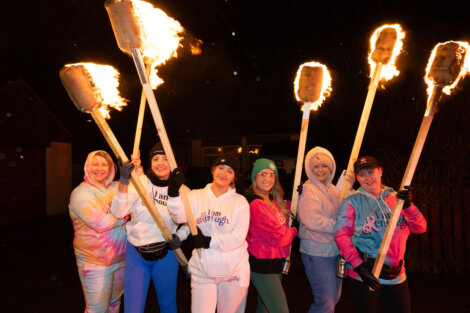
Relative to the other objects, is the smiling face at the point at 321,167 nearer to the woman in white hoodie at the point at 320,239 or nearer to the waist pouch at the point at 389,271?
the woman in white hoodie at the point at 320,239

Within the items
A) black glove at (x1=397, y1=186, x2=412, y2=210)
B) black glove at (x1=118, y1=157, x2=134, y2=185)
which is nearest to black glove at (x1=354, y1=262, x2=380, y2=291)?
black glove at (x1=397, y1=186, x2=412, y2=210)

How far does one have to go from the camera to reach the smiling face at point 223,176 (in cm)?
319

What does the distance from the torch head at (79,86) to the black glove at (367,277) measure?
111 inches

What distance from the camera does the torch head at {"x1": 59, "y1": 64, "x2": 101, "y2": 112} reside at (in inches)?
112

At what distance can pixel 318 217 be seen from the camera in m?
3.30

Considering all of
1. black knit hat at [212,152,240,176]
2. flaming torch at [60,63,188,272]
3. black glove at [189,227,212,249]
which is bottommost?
black glove at [189,227,212,249]

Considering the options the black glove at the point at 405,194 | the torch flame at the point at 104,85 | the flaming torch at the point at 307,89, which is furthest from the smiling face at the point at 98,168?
the black glove at the point at 405,194

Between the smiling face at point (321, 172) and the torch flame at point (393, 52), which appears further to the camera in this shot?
the smiling face at point (321, 172)

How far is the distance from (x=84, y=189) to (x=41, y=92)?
17.6 m

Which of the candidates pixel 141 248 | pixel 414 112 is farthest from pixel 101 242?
pixel 414 112

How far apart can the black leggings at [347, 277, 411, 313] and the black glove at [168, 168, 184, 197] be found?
6.10 feet

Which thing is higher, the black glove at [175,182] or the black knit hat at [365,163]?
the black knit hat at [365,163]

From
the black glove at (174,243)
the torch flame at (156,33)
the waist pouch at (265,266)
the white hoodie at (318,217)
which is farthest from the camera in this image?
the white hoodie at (318,217)

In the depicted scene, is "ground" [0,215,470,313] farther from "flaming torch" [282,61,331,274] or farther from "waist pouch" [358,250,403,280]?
"flaming torch" [282,61,331,274]
